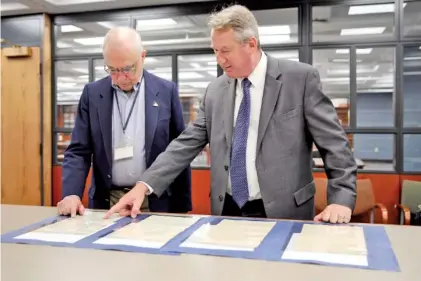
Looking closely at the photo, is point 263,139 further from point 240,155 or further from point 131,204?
point 131,204

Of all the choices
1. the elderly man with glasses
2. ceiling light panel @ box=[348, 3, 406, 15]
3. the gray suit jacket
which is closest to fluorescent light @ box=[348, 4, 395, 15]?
ceiling light panel @ box=[348, 3, 406, 15]

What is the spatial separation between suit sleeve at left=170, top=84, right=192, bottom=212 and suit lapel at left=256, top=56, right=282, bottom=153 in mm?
495

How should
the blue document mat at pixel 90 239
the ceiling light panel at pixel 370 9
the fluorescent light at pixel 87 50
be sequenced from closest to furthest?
1. the blue document mat at pixel 90 239
2. the ceiling light panel at pixel 370 9
3. the fluorescent light at pixel 87 50

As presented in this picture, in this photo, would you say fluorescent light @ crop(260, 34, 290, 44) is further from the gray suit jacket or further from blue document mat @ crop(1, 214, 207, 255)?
blue document mat @ crop(1, 214, 207, 255)

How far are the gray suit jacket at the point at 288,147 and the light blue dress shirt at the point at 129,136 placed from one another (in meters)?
0.16

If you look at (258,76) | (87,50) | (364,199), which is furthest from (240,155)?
(87,50)

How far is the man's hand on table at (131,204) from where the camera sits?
5.03ft

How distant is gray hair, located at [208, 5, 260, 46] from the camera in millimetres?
1599

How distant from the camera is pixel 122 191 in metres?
1.88

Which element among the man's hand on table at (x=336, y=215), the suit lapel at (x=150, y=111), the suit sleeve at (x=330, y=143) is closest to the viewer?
the man's hand on table at (x=336, y=215)

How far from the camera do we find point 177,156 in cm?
179

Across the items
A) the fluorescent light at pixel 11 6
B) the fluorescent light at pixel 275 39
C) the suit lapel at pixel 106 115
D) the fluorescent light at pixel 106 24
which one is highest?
the fluorescent light at pixel 11 6

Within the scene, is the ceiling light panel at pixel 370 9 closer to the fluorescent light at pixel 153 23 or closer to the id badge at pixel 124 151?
the fluorescent light at pixel 153 23

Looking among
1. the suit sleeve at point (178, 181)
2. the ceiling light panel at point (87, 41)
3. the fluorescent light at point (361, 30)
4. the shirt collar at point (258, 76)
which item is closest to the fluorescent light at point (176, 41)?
the ceiling light panel at point (87, 41)
